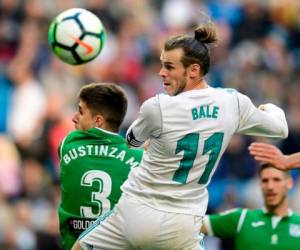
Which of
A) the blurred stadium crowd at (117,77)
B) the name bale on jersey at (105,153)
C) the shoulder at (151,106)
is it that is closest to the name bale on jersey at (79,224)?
the name bale on jersey at (105,153)

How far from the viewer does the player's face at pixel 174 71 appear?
321 inches

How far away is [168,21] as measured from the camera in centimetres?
1862

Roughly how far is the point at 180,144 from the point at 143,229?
584mm

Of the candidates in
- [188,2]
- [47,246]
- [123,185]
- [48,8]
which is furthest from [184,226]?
[188,2]

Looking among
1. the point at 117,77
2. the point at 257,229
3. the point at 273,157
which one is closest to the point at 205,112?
the point at 273,157

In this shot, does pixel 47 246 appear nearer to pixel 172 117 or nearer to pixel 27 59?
pixel 27 59

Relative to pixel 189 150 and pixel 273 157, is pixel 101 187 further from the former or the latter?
pixel 273 157

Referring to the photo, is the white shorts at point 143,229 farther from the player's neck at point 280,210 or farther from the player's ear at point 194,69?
the player's neck at point 280,210

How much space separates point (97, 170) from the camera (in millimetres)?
8789

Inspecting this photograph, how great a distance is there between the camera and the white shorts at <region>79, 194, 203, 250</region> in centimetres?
812

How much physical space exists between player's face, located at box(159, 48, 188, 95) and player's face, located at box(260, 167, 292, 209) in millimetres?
2379

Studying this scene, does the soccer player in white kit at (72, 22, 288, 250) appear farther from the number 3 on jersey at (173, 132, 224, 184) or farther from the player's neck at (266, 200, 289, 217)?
the player's neck at (266, 200, 289, 217)

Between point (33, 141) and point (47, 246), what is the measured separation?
1.85 metres

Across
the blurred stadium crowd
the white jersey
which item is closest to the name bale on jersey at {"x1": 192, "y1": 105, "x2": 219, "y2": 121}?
the white jersey
